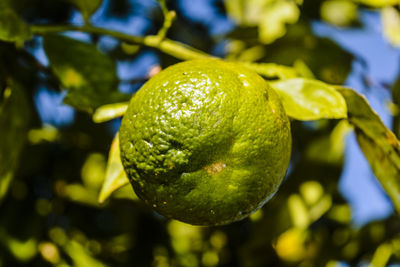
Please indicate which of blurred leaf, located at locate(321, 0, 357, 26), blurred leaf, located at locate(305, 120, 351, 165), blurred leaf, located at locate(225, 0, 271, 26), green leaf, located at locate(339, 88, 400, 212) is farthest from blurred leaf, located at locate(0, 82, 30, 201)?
blurred leaf, located at locate(321, 0, 357, 26)

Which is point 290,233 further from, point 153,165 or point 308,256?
point 153,165

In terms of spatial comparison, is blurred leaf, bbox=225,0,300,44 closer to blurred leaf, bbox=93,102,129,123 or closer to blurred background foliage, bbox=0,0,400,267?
blurred background foliage, bbox=0,0,400,267

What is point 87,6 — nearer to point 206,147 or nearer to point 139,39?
point 139,39

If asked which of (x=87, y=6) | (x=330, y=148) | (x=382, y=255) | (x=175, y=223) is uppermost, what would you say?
(x=87, y=6)

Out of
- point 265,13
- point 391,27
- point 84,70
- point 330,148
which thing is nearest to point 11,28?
point 84,70

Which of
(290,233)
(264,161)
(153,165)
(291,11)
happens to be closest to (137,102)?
(153,165)

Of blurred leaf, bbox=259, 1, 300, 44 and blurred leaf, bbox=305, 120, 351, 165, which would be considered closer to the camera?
blurred leaf, bbox=305, 120, 351, 165
